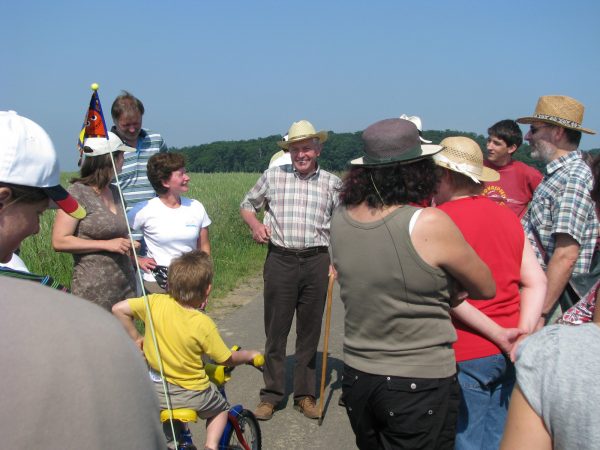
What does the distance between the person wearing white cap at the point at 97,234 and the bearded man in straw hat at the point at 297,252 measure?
4.09ft

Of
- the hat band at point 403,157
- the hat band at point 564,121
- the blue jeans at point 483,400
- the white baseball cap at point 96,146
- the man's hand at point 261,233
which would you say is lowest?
the blue jeans at point 483,400

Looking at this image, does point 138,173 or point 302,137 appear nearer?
point 302,137

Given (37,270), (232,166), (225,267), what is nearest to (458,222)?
(37,270)

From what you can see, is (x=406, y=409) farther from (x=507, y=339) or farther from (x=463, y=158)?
(x=463, y=158)

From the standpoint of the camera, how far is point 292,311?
4.95 meters

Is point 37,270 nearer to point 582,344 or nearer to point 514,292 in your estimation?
point 514,292

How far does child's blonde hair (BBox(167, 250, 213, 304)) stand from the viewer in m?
3.04

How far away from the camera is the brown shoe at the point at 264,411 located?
4711mm

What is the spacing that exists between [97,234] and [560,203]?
280cm

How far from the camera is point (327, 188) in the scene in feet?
16.1

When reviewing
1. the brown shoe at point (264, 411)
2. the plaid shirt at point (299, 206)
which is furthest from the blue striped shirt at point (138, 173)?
the brown shoe at point (264, 411)

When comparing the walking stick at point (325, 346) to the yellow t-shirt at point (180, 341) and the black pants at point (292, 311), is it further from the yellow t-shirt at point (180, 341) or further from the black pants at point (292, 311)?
the yellow t-shirt at point (180, 341)

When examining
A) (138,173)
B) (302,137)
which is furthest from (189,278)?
(138,173)

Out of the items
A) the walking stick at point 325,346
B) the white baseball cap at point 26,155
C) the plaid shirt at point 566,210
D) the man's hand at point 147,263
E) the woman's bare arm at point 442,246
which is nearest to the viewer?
the white baseball cap at point 26,155
